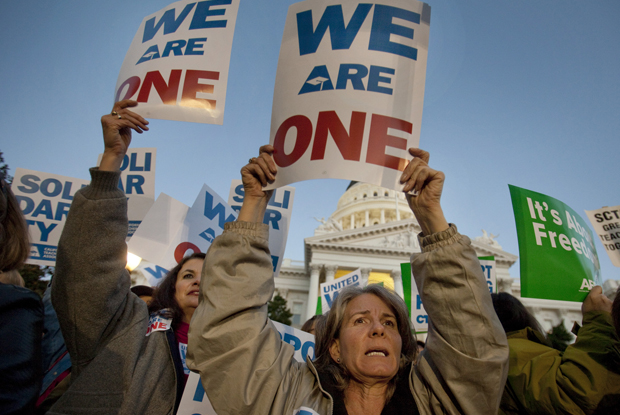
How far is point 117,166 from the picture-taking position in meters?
1.97

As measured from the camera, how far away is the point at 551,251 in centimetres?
434

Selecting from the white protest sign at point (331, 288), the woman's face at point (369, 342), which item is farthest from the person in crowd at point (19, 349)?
the white protest sign at point (331, 288)

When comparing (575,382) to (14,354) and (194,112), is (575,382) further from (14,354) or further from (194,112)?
(194,112)

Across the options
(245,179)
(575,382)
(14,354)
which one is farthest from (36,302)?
→ (575,382)

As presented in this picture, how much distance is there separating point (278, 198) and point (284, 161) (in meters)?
3.35

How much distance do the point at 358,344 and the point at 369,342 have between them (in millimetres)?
58

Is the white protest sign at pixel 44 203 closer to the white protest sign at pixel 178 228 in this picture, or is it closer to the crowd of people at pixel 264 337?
the white protest sign at pixel 178 228

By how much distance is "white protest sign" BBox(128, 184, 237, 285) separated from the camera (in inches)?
193

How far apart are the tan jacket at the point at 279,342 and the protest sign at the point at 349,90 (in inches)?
20.0

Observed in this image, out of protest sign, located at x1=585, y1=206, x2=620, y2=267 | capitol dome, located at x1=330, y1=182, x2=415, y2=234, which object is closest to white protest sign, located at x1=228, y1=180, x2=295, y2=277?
protest sign, located at x1=585, y1=206, x2=620, y2=267

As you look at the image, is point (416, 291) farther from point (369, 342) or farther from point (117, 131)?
point (117, 131)

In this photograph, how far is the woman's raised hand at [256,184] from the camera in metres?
1.96

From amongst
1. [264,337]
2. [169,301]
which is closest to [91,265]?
[264,337]

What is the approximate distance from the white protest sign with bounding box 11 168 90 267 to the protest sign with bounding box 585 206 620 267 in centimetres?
713
